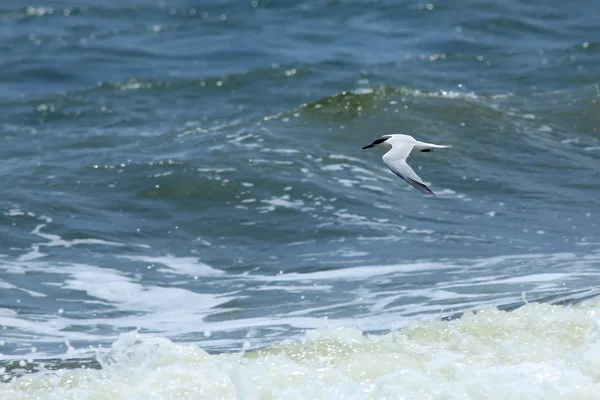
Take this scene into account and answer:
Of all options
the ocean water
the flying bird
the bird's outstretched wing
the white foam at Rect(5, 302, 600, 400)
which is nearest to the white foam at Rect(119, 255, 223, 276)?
the ocean water

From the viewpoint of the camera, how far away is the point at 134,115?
576 inches

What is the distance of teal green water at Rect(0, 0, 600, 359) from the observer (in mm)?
7473

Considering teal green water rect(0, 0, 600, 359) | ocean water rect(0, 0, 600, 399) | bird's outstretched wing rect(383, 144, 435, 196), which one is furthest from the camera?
teal green water rect(0, 0, 600, 359)

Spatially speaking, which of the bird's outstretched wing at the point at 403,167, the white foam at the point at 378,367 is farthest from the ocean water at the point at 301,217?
the bird's outstretched wing at the point at 403,167

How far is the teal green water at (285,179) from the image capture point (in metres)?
7.47

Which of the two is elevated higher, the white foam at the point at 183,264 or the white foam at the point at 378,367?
the white foam at the point at 378,367

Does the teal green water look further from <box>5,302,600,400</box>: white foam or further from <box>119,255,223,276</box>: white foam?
<box>5,302,600,400</box>: white foam

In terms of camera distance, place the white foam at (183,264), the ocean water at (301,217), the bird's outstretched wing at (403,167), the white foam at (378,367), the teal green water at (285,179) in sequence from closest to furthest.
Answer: the white foam at (378,367), the ocean water at (301,217), the bird's outstretched wing at (403,167), the teal green water at (285,179), the white foam at (183,264)

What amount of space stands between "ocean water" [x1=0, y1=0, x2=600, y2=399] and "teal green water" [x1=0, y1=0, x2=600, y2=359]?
35 mm

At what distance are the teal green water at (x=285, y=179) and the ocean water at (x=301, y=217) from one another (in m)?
0.04

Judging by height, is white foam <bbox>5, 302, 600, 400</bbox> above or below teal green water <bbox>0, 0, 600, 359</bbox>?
above

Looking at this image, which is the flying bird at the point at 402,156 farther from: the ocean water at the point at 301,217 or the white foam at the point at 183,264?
the white foam at the point at 183,264

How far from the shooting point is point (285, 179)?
35.7 ft

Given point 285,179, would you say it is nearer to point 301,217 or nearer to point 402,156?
point 301,217
